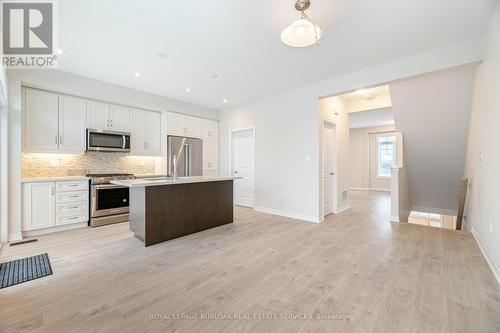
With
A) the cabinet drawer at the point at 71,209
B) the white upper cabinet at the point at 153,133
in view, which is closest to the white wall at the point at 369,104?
the white upper cabinet at the point at 153,133

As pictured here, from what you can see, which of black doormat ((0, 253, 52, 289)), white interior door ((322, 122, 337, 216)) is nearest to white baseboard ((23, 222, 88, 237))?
black doormat ((0, 253, 52, 289))

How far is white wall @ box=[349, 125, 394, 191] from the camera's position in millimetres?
9625

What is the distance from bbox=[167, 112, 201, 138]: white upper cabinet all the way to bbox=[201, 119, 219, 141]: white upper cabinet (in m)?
0.16

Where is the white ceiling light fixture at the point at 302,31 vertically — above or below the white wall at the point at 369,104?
below

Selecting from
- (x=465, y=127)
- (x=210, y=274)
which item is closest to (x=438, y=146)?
(x=465, y=127)

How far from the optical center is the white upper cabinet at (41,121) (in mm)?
3611

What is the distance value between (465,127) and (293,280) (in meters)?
4.53

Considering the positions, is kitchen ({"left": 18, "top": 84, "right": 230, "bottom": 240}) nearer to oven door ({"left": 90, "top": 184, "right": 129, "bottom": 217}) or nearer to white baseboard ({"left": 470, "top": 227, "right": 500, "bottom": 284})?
oven door ({"left": 90, "top": 184, "right": 129, "bottom": 217})

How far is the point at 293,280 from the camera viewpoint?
7.23 feet

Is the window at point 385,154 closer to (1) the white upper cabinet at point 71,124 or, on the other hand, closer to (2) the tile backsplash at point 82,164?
(2) the tile backsplash at point 82,164

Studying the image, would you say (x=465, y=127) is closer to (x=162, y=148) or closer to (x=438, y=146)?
(x=438, y=146)

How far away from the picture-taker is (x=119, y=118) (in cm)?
462

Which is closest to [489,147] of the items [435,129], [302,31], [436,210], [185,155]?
[435,129]

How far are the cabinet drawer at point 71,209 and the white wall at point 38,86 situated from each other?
474 mm
